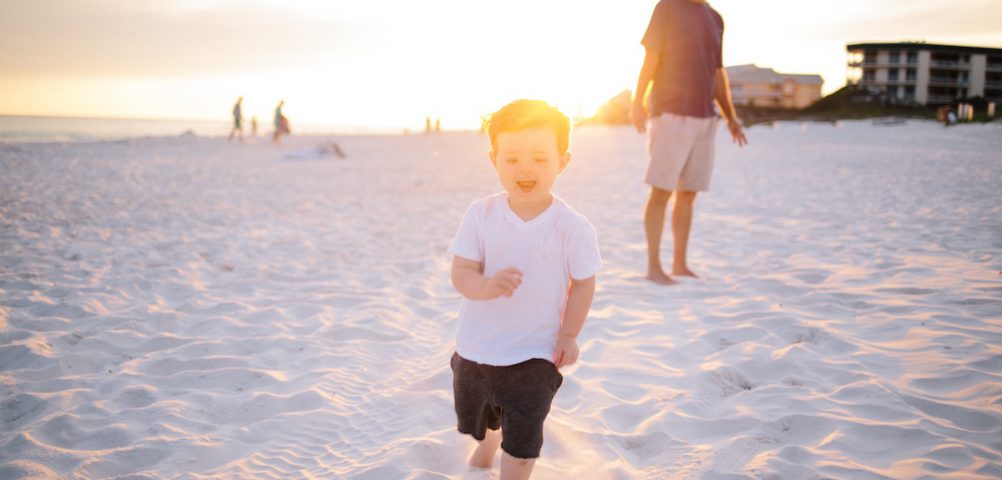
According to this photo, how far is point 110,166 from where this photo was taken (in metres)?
13.7

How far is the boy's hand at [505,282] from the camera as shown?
5.27 feet

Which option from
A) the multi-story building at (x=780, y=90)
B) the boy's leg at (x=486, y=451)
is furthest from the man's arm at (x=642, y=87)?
the multi-story building at (x=780, y=90)

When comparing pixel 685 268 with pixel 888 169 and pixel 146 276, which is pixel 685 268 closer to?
pixel 146 276

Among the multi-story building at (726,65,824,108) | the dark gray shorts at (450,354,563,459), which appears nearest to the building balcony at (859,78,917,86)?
the multi-story building at (726,65,824,108)

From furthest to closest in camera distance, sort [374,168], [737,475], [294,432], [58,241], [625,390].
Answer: [374,168]
[58,241]
[625,390]
[294,432]
[737,475]

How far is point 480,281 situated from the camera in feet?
5.55

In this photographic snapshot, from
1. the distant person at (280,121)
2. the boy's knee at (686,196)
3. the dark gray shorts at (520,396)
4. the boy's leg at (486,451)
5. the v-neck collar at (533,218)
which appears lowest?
the boy's leg at (486,451)

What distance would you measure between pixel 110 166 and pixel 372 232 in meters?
10.6

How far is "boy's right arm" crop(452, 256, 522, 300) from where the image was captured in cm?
161

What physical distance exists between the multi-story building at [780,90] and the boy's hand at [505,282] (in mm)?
58993

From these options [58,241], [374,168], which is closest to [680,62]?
[58,241]

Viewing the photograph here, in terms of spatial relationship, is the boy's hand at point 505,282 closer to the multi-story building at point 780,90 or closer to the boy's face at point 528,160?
the boy's face at point 528,160

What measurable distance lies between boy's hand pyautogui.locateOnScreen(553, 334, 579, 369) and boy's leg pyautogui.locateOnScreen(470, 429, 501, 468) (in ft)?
1.64

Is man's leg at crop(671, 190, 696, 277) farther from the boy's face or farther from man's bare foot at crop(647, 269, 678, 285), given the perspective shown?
the boy's face
